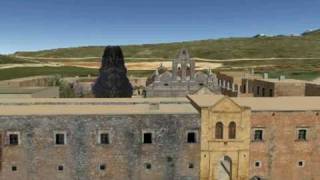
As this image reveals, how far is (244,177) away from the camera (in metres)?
36.1

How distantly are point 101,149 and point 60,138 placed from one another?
3.16 m

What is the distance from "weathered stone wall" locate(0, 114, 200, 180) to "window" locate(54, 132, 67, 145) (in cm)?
26

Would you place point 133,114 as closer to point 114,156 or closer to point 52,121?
point 114,156

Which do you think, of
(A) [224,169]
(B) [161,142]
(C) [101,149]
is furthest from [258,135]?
(C) [101,149]

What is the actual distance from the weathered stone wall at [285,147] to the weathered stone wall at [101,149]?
515 cm

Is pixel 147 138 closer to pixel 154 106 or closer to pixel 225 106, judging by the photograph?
pixel 154 106

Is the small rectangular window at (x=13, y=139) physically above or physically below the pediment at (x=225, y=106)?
below

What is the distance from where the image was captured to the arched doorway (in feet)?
119

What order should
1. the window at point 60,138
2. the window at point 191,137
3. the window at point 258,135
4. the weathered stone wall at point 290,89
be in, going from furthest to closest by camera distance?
the weathered stone wall at point 290,89
the window at point 258,135
the window at point 191,137
the window at point 60,138

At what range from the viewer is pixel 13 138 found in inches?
1323

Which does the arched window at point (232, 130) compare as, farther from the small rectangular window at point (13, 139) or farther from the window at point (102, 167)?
the small rectangular window at point (13, 139)

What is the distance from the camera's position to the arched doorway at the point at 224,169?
36222 millimetres

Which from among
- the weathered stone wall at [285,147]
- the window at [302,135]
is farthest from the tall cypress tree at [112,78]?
the window at [302,135]

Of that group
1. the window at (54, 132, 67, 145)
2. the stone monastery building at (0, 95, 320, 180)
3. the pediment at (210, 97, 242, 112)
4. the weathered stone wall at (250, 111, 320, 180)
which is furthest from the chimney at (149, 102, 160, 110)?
the weathered stone wall at (250, 111, 320, 180)
